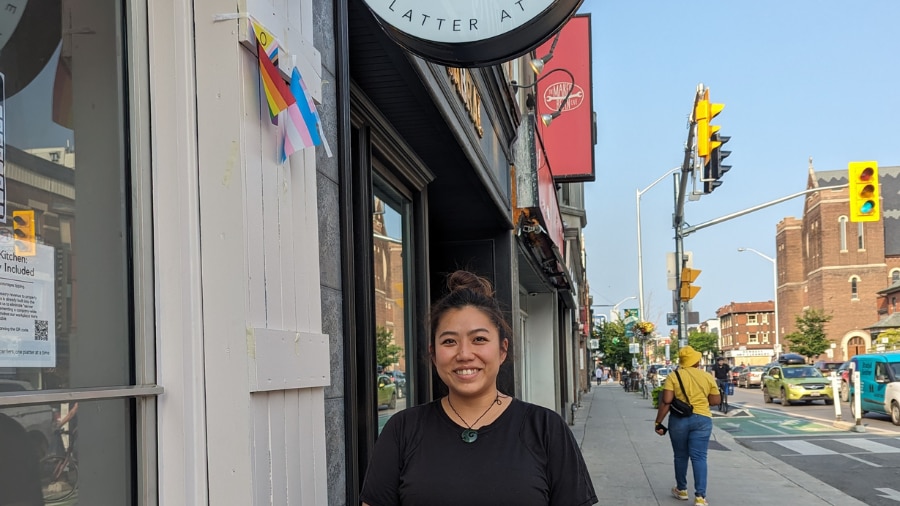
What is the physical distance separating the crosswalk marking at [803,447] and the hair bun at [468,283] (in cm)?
1414

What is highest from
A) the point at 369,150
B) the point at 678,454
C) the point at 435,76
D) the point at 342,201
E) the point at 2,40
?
the point at 435,76

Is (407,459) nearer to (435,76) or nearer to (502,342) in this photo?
(502,342)

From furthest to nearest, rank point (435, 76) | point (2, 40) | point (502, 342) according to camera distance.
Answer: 1. point (435, 76)
2. point (502, 342)
3. point (2, 40)

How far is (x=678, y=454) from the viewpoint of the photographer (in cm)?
951

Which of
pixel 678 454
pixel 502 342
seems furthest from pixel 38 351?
pixel 678 454

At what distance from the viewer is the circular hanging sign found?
313 centimetres

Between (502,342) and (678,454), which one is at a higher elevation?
(502,342)

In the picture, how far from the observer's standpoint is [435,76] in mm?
4750

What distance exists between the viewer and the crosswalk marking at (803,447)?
1482cm

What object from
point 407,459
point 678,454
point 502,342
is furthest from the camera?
point 678,454

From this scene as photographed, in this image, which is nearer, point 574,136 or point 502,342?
point 502,342

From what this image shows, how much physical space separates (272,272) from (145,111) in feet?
1.90

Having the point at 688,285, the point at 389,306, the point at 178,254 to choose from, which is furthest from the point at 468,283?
the point at 688,285

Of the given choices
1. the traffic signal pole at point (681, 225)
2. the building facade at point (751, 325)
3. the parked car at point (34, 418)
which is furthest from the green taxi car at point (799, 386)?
the building facade at point (751, 325)
